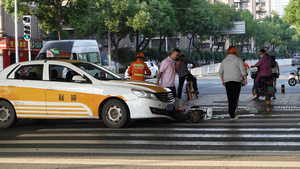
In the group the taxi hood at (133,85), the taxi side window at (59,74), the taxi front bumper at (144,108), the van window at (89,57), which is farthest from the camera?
the van window at (89,57)

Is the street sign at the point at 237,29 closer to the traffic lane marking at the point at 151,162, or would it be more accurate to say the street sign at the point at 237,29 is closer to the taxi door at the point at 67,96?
the taxi door at the point at 67,96

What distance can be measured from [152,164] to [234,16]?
3278 inches

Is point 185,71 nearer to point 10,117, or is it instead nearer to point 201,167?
point 10,117

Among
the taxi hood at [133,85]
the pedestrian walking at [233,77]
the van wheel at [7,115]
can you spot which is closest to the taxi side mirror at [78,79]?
the taxi hood at [133,85]

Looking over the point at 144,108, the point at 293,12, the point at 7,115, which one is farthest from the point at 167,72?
the point at 293,12

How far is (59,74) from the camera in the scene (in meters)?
11.8

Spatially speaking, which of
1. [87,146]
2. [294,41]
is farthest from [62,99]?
[294,41]

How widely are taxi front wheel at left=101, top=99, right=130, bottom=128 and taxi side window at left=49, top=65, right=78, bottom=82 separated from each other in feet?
3.80

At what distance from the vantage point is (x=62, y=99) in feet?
37.5

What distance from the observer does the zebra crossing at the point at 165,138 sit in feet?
27.0

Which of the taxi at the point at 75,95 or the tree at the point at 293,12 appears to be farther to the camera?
the tree at the point at 293,12

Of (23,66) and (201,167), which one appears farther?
(23,66)

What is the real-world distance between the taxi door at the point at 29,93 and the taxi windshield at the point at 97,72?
0.93m

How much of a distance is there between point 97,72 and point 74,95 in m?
0.74
